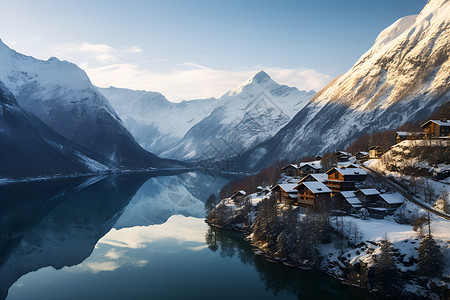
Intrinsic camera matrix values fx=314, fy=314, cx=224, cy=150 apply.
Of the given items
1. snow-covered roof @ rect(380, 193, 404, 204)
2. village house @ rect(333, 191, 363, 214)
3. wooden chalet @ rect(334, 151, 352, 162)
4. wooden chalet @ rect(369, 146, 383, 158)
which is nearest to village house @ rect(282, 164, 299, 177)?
wooden chalet @ rect(334, 151, 352, 162)

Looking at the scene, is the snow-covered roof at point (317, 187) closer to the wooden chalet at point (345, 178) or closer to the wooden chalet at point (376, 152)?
the wooden chalet at point (345, 178)

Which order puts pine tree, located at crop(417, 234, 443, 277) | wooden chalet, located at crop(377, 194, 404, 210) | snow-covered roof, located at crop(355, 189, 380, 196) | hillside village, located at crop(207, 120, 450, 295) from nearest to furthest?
pine tree, located at crop(417, 234, 443, 277) < hillside village, located at crop(207, 120, 450, 295) < wooden chalet, located at crop(377, 194, 404, 210) < snow-covered roof, located at crop(355, 189, 380, 196)

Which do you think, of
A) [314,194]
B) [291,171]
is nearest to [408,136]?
[291,171]

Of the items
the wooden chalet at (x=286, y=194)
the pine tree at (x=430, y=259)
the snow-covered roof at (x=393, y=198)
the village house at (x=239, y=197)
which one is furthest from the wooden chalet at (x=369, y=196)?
the village house at (x=239, y=197)

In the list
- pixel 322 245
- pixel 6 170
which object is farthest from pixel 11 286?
pixel 6 170

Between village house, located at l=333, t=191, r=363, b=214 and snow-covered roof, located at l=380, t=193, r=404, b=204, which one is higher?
snow-covered roof, located at l=380, t=193, r=404, b=204

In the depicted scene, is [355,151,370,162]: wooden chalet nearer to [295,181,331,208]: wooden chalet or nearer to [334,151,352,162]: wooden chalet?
[334,151,352,162]: wooden chalet
